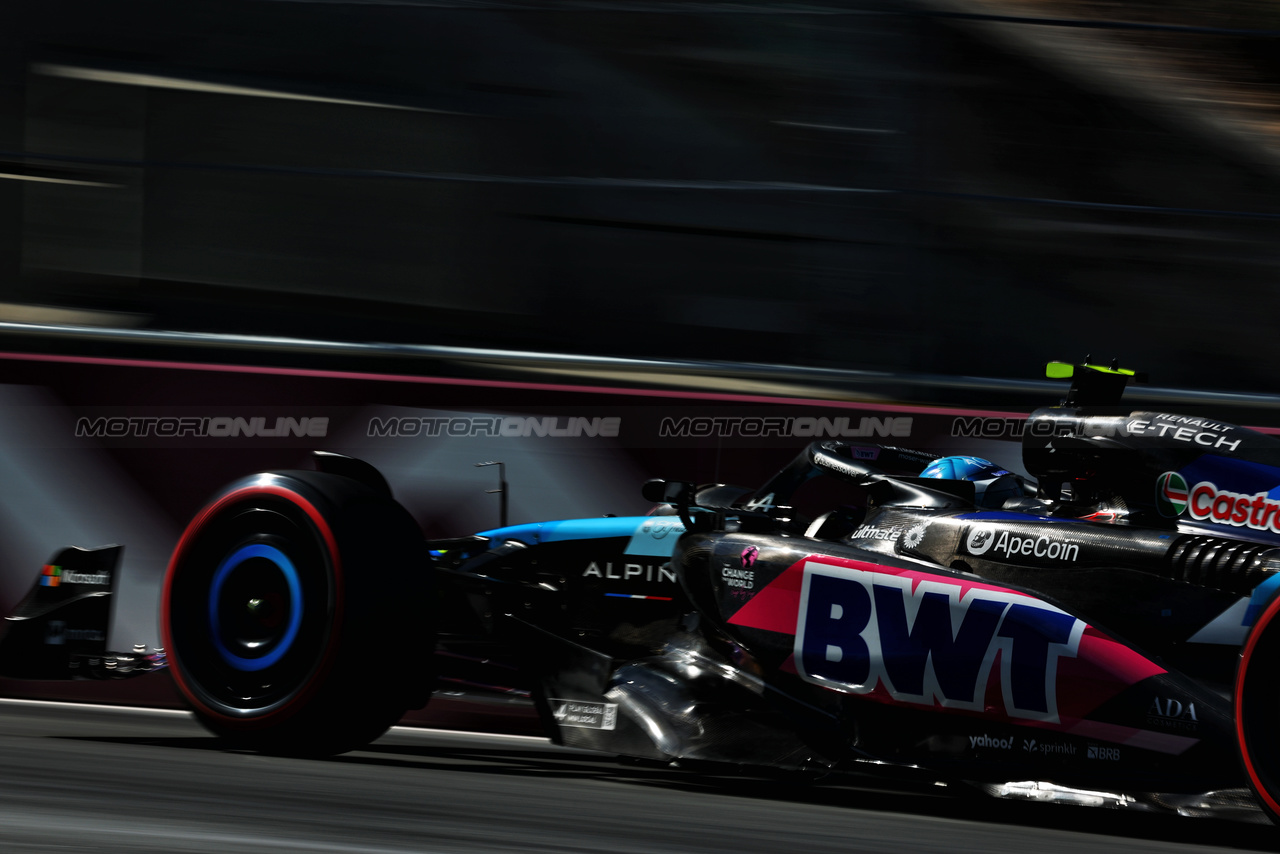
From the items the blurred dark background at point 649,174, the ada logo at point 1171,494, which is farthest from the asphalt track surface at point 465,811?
the blurred dark background at point 649,174

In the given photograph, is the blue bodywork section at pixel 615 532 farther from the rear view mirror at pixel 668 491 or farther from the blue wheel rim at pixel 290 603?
the blue wheel rim at pixel 290 603

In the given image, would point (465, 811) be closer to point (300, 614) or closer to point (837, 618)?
point (300, 614)

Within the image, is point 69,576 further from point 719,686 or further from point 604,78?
point 604,78

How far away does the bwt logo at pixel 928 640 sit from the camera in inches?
157

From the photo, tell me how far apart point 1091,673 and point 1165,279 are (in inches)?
169

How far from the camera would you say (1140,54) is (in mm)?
7750

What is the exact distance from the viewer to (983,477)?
200 inches

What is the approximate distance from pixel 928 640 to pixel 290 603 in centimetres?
191

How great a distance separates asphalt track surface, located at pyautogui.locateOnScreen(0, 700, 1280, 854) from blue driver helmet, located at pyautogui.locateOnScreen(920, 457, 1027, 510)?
98 centimetres

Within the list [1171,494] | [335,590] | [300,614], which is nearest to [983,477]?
[1171,494]

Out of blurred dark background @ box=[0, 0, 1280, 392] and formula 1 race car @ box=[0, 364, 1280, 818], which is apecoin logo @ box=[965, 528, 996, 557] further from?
blurred dark background @ box=[0, 0, 1280, 392]

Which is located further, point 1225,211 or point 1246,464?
point 1225,211

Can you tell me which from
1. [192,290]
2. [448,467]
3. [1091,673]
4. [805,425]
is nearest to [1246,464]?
[1091,673]

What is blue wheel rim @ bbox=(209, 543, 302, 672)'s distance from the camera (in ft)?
15.0
